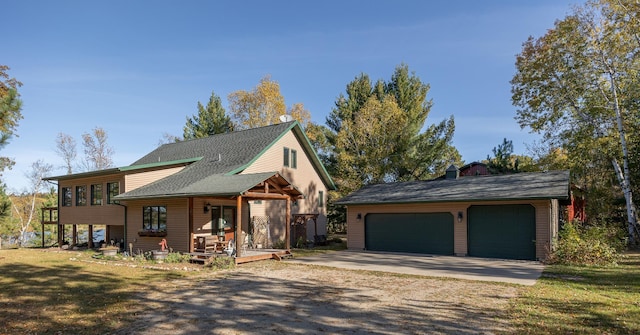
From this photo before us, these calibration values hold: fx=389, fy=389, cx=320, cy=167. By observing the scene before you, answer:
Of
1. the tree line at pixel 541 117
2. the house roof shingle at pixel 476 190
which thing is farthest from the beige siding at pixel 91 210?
the house roof shingle at pixel 476 190

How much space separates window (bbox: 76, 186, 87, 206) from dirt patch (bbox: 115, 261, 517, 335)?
13296 millimetres

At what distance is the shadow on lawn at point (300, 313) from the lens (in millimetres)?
6102

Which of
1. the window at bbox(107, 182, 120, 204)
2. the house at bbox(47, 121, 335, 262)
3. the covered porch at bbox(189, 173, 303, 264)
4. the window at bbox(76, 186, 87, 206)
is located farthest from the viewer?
Answer: the window at bbox(76, 186, 87, 206)

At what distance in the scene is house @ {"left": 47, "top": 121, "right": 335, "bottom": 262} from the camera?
15516 millimetres

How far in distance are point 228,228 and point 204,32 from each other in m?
10.5

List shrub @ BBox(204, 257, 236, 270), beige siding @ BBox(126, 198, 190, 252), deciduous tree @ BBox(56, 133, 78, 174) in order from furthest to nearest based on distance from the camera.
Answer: deciduous tree @ BBox(56, 133, 78, 174)
beige siding @ BBox(126, 198, 190, 252)
shrub @ BBox(204, 257, 236, 270)

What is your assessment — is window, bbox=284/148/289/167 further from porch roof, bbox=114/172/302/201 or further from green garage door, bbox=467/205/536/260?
green garage door, bbox=467/205/536/260

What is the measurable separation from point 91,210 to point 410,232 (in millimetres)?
16113

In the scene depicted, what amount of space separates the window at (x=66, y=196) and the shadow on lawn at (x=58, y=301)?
988 centimetres

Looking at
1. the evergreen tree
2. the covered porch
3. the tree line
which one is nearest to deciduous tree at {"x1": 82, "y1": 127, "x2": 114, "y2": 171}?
the evergreen tree

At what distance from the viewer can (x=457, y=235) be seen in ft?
53.3

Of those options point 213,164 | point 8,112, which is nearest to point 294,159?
point 213,164

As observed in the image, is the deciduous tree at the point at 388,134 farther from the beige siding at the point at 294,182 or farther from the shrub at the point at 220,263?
the shrub at the point at 220,263

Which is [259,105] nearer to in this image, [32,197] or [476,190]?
[476,190]
